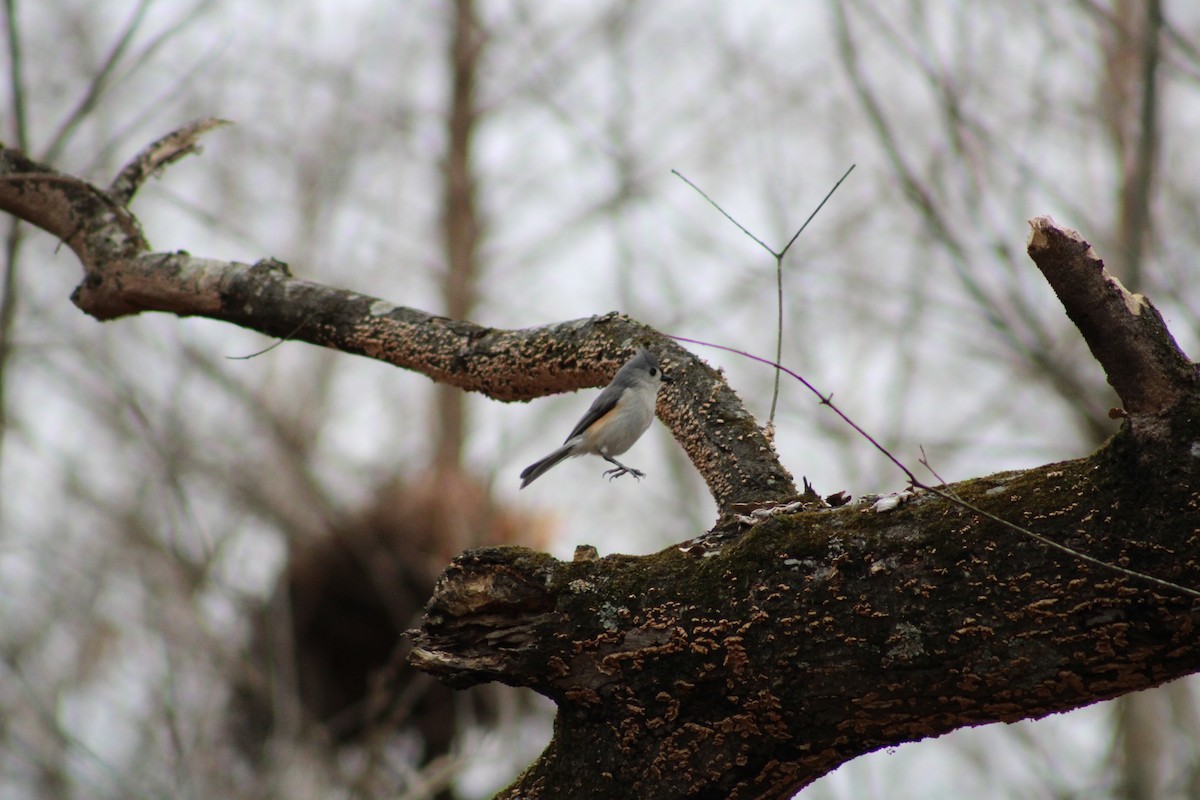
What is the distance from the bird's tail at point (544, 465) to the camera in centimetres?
342

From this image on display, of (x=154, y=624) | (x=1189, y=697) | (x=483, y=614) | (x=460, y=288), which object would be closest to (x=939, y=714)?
(x=483, y=614)

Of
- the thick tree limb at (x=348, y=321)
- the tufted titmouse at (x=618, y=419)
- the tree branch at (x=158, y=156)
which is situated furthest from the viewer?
the tree branch at (x=158, y=156)

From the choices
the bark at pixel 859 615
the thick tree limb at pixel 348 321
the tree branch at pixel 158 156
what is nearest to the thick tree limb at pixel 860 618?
the bark at pixel 859 615

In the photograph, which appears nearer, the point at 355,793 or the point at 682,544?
the point at 682,544

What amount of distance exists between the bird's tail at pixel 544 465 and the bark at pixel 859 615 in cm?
120

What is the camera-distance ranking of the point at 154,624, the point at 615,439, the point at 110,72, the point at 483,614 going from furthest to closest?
the point at 154,624 < the point at 110,72 < the point at 615,439 < the point at 483,614

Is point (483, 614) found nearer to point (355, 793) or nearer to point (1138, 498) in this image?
point (1138, 498)

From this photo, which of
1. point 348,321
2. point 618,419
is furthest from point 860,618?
point 348,321

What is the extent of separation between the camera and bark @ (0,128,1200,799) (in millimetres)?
1673

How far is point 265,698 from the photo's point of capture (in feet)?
26.5

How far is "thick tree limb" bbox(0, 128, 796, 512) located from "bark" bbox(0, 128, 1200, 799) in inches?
22.3

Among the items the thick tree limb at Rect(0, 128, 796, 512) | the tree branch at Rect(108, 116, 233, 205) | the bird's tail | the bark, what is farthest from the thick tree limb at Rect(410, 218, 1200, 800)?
the tree branch at Rect(108, 116, 233, 205)

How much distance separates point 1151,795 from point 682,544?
7.32 meters

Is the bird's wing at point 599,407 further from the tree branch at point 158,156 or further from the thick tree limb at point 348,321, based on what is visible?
the tree branch at point 158,156
